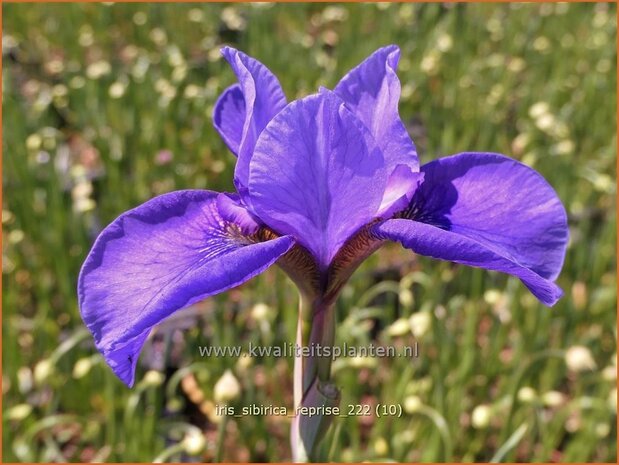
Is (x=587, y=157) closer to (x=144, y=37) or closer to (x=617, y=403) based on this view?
(x=617, y=403)

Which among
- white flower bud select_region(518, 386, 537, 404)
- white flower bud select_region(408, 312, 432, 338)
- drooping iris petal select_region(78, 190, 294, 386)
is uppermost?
drooping iris petal select_region(78, 190, 294, 386)

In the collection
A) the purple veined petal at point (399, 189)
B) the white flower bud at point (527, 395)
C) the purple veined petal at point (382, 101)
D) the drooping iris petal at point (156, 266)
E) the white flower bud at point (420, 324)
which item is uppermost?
the purple veined petal at point (382, 101)

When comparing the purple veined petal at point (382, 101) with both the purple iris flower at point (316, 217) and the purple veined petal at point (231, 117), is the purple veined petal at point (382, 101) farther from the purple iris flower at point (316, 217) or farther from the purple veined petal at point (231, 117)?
the purple veined petal at point (231, 117)

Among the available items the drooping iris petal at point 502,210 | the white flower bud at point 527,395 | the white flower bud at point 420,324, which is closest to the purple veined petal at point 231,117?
the drooping iris petal at point 502,210

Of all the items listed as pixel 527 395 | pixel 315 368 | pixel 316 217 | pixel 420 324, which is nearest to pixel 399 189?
pixel 316 217

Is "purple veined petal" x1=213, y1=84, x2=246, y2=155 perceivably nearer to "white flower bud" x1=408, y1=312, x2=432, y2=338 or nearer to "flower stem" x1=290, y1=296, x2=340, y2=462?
"flower stem" x1=290, y1=296, x2=340, y2=462

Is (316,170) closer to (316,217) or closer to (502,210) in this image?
(316,217)

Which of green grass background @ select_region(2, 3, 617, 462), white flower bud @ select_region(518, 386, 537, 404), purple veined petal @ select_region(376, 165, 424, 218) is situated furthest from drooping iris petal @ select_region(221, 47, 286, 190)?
white flower bud @ select_region(518, 386, 537, 404)
